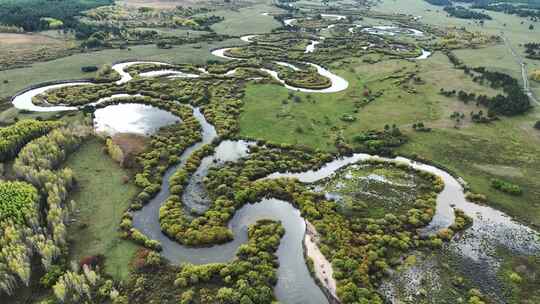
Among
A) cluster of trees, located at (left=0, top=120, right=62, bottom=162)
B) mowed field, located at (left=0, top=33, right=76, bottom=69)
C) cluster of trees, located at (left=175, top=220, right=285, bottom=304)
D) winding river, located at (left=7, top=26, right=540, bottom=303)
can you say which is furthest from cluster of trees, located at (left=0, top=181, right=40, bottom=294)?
mowed field, located at (left=0, top=33, right=76, bottom=69)

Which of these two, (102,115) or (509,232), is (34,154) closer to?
(102,115)

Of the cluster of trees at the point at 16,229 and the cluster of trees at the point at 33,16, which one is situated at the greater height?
the cluster of trees at the point at 33,16

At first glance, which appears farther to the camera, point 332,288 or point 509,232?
point 509,232

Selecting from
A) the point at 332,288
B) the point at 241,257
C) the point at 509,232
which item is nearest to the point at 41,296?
the point at 241,257

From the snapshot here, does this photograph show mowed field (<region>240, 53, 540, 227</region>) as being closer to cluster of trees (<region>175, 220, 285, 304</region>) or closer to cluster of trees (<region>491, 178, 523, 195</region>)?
cluster of trees (<region>491, 178, 523, 195</region>)

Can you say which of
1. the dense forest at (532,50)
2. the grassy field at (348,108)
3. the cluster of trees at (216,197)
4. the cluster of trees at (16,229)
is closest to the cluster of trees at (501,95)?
the grassy field at (348,108)

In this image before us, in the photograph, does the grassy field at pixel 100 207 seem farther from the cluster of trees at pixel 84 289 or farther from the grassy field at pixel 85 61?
the grassy field at pixel 85 61

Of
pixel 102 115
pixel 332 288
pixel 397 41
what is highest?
pixel 397 41
